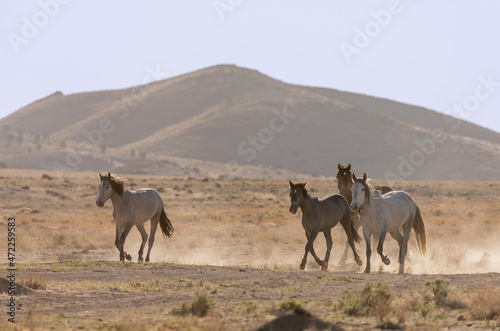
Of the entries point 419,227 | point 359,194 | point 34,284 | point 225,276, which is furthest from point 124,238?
point 419,227

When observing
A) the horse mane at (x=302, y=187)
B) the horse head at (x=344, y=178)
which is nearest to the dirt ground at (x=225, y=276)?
the horse mane at (x=302, y=187)

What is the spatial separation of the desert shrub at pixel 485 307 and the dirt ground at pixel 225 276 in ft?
0.12

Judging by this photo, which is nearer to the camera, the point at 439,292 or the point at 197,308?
the point at 197,308

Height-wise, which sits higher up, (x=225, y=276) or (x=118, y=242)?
(x=118, y=242)

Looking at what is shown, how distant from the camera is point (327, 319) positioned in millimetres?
9805

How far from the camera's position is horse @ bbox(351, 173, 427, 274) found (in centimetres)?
1566

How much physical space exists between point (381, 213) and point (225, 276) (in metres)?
4.14

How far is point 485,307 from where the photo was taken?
10.5m

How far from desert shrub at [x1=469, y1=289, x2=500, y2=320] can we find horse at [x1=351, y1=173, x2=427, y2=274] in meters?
4.80

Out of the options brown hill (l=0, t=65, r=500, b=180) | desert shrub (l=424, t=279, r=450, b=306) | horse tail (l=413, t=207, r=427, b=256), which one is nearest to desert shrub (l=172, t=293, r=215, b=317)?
desert shrub (l=424, t=279, r=450, b=306)

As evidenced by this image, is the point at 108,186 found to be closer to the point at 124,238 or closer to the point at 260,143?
the point at 124,238

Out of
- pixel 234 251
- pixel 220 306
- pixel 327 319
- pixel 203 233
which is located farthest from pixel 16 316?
pixel 203 233

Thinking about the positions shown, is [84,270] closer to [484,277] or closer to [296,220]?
[484,277]

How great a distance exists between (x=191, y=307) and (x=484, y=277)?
7931 millimetres
